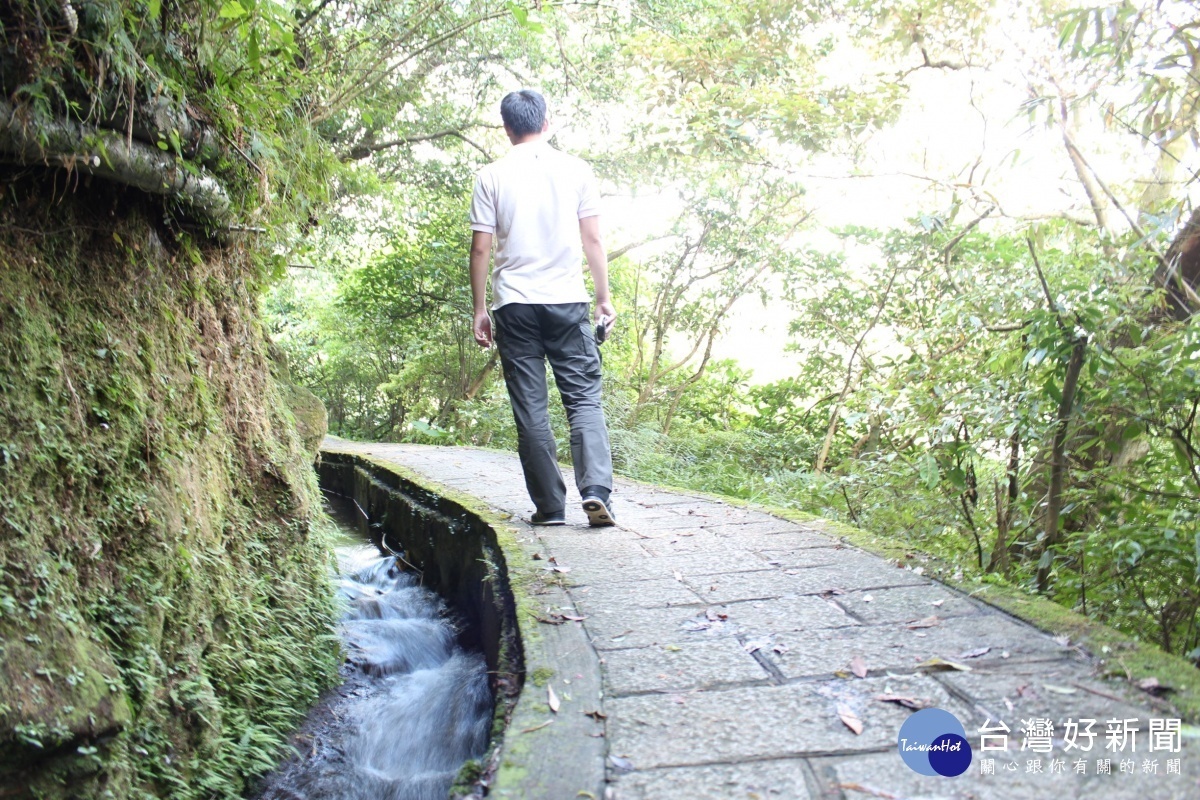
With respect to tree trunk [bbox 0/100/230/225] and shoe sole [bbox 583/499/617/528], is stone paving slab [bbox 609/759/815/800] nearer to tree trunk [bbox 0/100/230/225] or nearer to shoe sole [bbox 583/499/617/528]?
tree trunk [bbox 0/100/230/225]

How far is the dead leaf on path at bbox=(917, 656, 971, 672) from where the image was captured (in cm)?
206

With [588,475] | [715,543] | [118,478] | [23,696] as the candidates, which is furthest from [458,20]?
[23,696]

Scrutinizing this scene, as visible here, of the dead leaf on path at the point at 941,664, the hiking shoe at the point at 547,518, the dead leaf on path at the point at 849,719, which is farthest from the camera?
the hiking shoe at the point at 547,518

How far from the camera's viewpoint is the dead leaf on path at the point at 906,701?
1861mm

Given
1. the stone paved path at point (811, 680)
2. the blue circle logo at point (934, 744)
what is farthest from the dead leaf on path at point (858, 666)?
the blue circle logo at point (934, 744)

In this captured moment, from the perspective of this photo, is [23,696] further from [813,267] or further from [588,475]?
[813,267]

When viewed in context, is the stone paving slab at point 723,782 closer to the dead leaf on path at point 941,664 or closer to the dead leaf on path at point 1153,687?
the dead leaf on path at point 941,664

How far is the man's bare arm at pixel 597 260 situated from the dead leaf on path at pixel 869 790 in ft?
8.71

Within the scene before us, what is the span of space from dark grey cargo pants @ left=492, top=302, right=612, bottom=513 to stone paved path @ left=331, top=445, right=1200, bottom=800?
1.88 ft

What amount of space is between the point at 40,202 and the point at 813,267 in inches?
318

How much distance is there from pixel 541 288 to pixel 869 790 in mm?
2737

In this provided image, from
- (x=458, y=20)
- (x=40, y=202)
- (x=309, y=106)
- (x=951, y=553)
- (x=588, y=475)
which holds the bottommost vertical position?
(x=951, y=553)

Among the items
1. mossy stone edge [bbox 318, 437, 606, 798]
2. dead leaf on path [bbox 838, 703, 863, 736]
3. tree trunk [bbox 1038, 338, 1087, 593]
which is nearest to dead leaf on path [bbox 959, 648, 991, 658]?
dead leaf on path [bbox 838, 703, 863, 736]

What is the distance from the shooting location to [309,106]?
3578 mm
